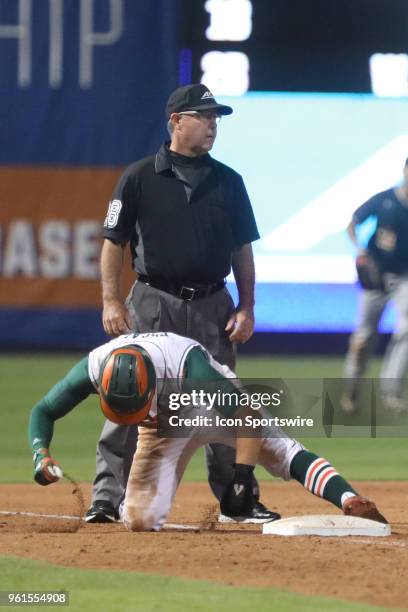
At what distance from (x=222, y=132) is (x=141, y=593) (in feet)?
34.6

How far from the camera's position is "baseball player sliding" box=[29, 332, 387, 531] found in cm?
562

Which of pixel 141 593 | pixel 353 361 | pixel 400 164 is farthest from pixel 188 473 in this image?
pixel 400 164

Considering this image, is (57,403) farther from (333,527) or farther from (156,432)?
(333,527)

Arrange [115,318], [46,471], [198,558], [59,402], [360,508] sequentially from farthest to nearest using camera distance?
[115,318] → [59,402] → [360,508] → [46,471] → [198,558]

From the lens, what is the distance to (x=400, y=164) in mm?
14930

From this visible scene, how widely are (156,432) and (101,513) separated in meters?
0.57

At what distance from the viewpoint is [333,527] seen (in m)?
5.71

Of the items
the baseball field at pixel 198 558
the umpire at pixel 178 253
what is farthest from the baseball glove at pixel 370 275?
the umpire at pixel 178 253

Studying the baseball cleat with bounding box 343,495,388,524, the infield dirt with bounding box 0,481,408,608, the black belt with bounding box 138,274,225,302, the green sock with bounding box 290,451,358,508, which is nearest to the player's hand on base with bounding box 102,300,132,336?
the black belt with bounding box 138,274,225,302

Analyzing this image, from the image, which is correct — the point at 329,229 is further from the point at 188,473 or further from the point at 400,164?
the point at 188,473

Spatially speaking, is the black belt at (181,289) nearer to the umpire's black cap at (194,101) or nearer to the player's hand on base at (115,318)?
the player's hand on base at (115,318)

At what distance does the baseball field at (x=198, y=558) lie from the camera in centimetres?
450

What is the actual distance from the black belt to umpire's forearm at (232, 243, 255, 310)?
0.47 ft

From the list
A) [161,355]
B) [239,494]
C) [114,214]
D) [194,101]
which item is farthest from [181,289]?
[239,494]
